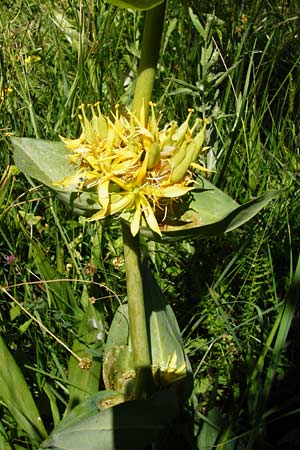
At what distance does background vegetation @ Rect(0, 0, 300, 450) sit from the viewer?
114 centimetres

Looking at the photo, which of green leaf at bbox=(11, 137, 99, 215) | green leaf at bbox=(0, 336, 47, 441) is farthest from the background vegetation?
green leaf at bbox=(11, 137, 99, 215)

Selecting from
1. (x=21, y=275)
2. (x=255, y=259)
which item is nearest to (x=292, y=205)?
(x=255, y=259)

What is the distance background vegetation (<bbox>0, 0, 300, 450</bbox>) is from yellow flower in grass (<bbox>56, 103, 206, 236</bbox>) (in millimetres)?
225

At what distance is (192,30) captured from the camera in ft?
6.72

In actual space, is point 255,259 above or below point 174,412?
above

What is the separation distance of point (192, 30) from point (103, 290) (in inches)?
43.6

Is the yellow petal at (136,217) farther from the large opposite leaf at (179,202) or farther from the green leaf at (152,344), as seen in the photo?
the green leaf at (152,344)

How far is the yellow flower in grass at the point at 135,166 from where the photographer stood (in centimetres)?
98

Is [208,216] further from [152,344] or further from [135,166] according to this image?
Answer: [152,344]

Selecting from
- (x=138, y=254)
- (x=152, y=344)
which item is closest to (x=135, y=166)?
(x=138, y=254)

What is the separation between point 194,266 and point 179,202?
1.23ft

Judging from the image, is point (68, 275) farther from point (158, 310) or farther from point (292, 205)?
point (292, 205)

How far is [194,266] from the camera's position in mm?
1412

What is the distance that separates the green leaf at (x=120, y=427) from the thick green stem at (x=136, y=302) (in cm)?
8
